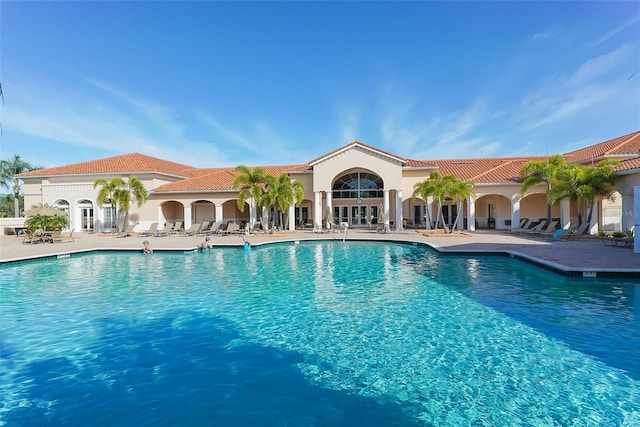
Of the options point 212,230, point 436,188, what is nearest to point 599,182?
point 436,188

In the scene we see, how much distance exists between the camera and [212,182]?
32469 mm

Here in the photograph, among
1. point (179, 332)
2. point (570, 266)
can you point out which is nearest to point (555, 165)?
point (570, 266)

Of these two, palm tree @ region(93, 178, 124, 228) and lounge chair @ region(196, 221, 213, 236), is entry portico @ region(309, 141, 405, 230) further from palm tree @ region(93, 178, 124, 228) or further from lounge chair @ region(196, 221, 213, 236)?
palm tree @ region(93, 178, 124, 228)

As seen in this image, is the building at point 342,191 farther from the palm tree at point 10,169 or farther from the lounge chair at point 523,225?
the palm tree at point 10,169

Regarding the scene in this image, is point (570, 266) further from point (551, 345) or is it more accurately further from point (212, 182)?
point (212, 182)

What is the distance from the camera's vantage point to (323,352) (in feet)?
20.3

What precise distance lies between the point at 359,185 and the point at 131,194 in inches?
811

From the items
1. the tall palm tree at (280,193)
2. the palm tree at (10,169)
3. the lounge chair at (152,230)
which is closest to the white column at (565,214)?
the tall palm tree at (280,193)

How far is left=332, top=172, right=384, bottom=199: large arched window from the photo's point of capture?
31.5m

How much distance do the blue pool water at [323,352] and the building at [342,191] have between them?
18.5 m

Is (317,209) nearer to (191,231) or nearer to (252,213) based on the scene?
(252,213)

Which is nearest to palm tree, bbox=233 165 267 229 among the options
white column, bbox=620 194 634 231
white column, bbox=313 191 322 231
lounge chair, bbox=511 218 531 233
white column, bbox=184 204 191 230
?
white column, bbox=313 191 322 231

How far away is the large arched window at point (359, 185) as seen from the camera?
103ft

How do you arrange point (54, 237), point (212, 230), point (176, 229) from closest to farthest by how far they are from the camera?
point (54, 237)
point (212, 230)
point (176, 229)
